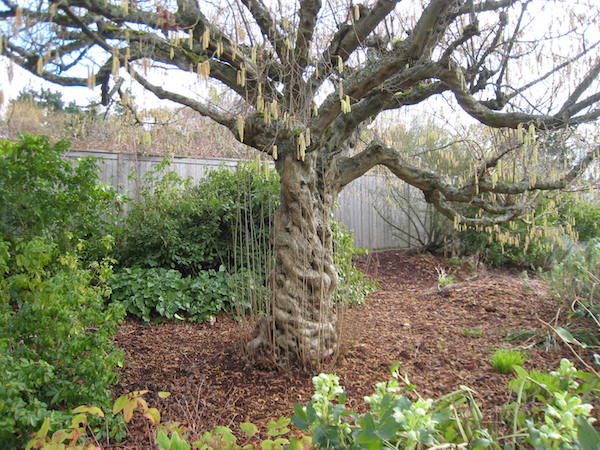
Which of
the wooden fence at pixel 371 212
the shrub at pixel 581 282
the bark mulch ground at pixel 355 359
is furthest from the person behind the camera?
the wooden fence at pixel 371 212

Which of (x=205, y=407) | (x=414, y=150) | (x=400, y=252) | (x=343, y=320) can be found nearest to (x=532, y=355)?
(x=343, y=320)

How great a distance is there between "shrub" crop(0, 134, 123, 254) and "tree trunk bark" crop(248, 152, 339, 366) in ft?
5.29

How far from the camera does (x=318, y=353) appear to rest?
10.4 feet

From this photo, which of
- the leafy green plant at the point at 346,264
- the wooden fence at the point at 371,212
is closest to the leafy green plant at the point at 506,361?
the leafy green plant at the point at 346,264

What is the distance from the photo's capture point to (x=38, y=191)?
3438mm

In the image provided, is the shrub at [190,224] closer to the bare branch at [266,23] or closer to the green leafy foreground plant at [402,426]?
the bare branch at [266,23]

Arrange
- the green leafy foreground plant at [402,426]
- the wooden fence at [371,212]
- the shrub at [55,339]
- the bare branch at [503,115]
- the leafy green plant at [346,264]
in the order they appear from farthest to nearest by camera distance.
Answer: the wooden fence at [371,212] → the leafy green plant at [346,264] → the bare branch at [503,115] → the shrub at [55,339] → the green leafy foreground plant at [402,426]

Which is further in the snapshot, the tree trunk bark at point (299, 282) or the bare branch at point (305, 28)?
the tree trunk bark at point (299, 282)

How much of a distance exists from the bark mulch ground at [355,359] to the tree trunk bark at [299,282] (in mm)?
156

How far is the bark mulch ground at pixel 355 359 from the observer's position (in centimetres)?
272

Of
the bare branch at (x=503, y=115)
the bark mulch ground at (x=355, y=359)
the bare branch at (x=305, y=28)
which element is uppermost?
the bare branch at (x=305, y=28)

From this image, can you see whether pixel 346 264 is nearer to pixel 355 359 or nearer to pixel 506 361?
pixel 355 359

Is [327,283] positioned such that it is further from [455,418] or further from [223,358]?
[455,418]

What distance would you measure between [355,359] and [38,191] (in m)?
2.82
